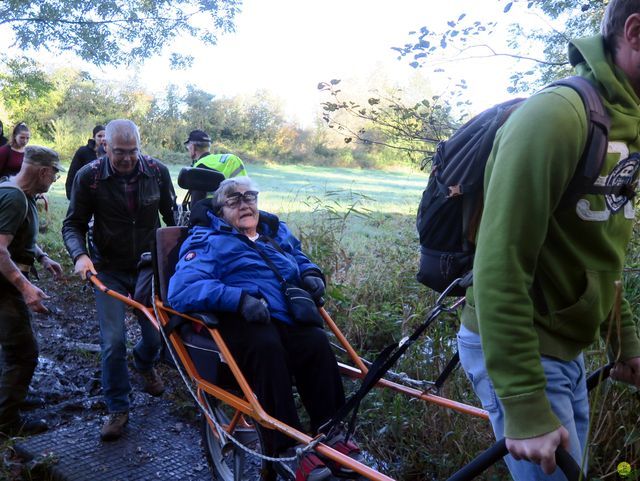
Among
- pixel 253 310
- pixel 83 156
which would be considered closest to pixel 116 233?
pixel 253 310

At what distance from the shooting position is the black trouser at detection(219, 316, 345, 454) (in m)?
2.96

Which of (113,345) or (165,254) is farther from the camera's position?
(113,345)

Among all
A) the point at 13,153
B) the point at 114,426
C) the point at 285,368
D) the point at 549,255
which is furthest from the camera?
the point at 13,153

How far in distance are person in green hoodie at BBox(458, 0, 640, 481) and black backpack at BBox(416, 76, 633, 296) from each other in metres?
0.09

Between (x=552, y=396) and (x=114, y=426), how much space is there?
329 centimetres

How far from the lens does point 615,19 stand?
1.49m

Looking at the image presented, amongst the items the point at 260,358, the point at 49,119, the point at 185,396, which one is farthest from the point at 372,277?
the point at 49,119

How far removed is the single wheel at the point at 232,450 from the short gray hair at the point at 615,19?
8.67 feet

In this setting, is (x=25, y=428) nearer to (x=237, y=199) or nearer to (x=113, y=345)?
(x=113, y=345)

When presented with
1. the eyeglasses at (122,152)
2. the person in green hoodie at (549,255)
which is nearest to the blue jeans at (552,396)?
the person in green hoodie at (549,255)

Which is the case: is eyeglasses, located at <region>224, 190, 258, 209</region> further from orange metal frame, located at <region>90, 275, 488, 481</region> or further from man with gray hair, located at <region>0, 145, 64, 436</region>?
man with gray hair, located at <region>0, 145, 64, 436</region>

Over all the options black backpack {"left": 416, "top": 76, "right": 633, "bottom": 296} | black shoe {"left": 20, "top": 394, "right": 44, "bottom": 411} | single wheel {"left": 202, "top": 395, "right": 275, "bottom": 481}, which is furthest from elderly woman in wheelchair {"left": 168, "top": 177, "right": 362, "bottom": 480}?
black shoe {"left": 20, "top": 394, "right": 44, "bottom": 411}

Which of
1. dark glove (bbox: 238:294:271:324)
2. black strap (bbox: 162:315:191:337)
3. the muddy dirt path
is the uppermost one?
dark glove (bbox: 238:294:271:324)

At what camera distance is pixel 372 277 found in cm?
586
